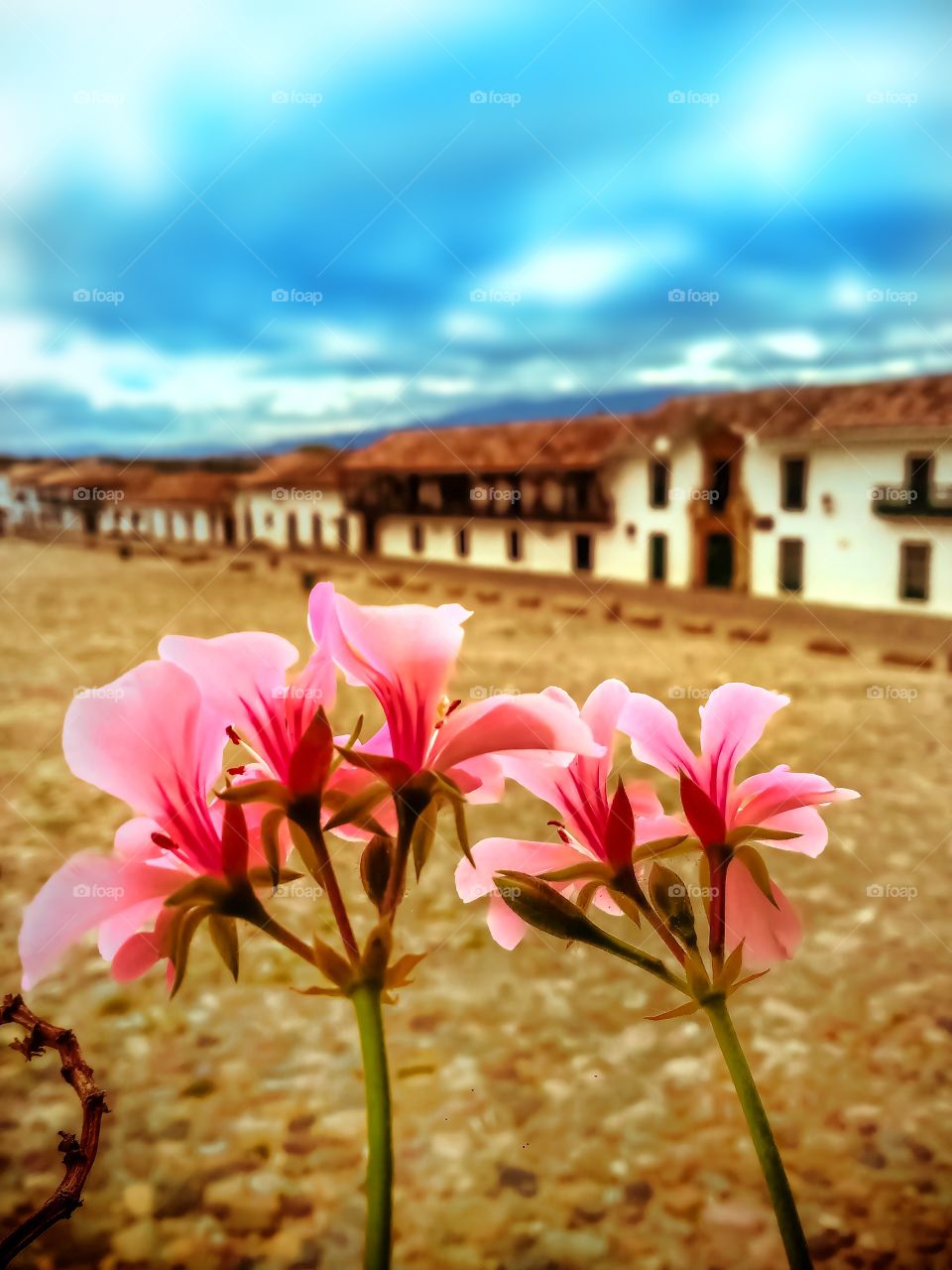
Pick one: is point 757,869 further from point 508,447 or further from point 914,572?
point 508,447

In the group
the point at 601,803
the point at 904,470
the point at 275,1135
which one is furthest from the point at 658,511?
the point at 601,803

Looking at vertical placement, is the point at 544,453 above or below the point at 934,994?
above

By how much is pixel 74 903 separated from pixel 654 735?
0.11 m

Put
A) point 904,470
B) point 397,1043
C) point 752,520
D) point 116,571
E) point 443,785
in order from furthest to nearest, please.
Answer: point 116,571
point 752,520
point 904,470
point 397,1043
point 443,785

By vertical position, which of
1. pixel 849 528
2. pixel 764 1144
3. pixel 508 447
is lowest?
pixel 849 528

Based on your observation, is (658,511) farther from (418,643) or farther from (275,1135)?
(418,643)

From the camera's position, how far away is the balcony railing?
469 centimetres

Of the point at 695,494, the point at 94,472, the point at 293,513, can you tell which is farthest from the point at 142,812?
the point at 94,472

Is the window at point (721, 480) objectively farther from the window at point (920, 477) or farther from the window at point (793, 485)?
the window at point (920, 477)

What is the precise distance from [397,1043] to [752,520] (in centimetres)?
495

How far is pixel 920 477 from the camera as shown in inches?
188

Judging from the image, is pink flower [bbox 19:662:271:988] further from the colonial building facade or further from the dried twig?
the colonial building facade

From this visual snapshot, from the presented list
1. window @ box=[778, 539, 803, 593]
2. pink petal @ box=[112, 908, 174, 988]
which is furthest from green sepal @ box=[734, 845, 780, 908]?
window @ box=[778, 539, 803, 593]

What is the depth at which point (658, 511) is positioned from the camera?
6496 millimetres
